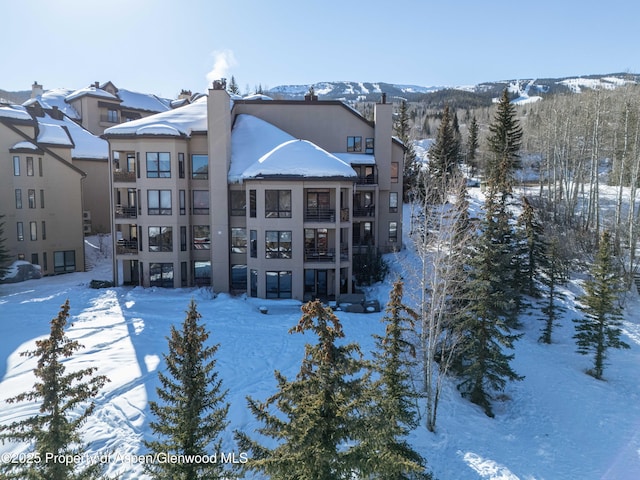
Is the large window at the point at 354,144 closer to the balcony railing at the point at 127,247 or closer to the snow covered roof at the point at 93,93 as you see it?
A: the balcony railing at the point at 127,247

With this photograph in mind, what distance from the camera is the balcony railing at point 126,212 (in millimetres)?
26906

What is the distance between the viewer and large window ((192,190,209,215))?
2736 cm

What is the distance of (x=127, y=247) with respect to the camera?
1070 inches

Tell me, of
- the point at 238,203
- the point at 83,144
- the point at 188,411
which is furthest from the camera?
the point at 83,144

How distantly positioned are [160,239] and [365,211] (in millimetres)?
15204

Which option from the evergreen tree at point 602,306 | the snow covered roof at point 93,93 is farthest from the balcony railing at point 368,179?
the snow covered roof at point 93,93

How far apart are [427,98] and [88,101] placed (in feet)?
523

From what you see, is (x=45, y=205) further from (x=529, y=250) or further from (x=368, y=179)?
(x=529, y=250)

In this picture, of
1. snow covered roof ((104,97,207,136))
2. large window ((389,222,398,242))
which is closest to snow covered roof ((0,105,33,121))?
snow covered roof ((104,97,207,136))

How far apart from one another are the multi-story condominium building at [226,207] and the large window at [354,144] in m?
6.09

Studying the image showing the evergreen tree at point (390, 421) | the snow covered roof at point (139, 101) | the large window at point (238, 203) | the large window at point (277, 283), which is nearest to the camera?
the evergreen tree at point (390, 421)

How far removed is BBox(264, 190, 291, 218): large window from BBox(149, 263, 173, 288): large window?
7.71 m

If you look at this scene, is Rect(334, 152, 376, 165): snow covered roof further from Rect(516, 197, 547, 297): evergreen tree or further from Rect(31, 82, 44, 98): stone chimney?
Rect(31, 82, 44, 98): stone chimney

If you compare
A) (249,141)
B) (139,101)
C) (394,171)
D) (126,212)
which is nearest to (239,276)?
(126,212)
